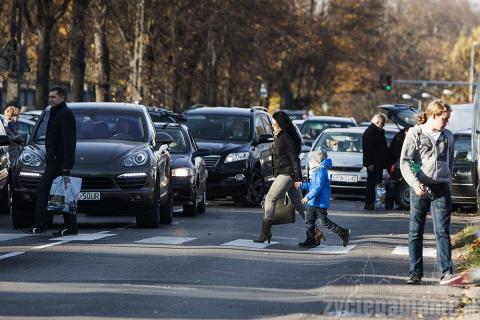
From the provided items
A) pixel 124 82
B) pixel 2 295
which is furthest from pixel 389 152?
pixel 124 82

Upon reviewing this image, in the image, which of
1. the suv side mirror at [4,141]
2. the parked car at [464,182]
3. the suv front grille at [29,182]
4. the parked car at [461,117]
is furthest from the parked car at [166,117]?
the parked car at [461,117]

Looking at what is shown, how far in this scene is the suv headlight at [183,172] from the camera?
81.1ft

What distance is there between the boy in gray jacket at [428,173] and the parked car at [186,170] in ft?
35.4

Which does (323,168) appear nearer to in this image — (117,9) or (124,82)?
(117,9)

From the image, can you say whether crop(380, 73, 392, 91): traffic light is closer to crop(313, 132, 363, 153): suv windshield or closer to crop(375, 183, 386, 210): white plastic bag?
crop(313, 132, 363, 153): suv windshield

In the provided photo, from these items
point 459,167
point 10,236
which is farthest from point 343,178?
point 10,236

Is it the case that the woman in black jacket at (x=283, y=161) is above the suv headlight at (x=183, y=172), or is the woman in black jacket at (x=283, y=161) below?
above

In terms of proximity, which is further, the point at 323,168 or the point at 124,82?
the point at 124,82

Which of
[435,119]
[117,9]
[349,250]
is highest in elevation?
[117,9]

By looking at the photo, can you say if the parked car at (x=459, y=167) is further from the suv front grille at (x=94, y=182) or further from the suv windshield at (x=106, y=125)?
the suv front grille at (x=94, y=182)

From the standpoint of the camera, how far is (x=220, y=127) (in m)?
29.2

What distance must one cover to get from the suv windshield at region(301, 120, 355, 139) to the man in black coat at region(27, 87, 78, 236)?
24023 millimetres

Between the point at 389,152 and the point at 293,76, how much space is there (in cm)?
7107

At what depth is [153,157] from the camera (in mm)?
20906
